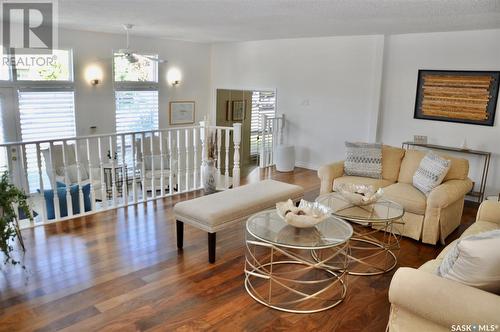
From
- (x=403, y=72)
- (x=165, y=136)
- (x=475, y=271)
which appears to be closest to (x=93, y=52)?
(x=165, y=136)

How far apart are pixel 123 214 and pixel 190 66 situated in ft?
15.3

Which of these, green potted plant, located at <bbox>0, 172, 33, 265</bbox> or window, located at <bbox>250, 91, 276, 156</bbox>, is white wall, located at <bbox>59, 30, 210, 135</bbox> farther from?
green potted plant, located at <bbox>0, 172, 33, 265</bbox>

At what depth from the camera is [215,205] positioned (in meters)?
3.61

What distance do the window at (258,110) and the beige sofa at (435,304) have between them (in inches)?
221

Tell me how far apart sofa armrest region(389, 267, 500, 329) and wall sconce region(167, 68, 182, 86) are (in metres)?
6.94

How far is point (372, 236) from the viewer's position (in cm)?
425

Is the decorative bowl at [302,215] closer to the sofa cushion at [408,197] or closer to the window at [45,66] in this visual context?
the sofa cushion at [408,197]

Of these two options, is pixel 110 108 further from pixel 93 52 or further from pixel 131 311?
pixel 131 311

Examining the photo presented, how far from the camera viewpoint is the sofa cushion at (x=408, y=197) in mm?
4012

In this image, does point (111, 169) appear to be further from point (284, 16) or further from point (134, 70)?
point (284, 16)

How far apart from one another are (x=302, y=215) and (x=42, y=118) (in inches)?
207

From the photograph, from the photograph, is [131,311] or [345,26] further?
[345,26]

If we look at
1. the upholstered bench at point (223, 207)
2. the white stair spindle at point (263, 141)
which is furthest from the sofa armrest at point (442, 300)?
the white stair spindle at point (263, 141)

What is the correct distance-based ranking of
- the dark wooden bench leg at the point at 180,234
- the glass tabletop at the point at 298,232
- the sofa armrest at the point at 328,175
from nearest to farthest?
the glass tabletop at the point at 298,232 → the dark wooden bench leg at the point at 180,234 → the sofa armrest at the point at 328,175
